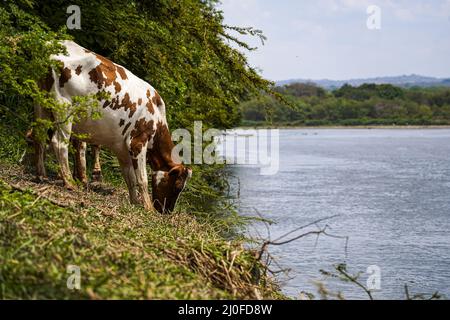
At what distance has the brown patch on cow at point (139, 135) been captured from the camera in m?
11.1

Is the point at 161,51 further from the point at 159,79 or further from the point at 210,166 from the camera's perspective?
the point at 210,166

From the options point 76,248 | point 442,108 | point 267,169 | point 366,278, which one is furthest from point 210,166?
point 442,108

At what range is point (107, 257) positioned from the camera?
5.82 metres

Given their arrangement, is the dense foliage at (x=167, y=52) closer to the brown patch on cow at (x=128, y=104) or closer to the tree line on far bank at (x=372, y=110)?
the brown patch on cow at (x=128, y=104)

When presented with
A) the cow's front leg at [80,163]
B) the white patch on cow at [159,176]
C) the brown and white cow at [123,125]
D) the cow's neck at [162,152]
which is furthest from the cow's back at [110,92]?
the cow's front leg at [80,163]

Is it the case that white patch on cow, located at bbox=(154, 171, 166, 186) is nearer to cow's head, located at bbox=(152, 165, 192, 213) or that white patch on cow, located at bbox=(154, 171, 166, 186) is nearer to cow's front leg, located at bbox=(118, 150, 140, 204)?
cow's head, located at bbox=(152, 165, 192, 213)

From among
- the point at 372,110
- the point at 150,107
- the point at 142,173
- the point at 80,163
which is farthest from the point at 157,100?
the point at 372,110

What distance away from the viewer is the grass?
5164 millimetres

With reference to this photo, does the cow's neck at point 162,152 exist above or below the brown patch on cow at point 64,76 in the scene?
below

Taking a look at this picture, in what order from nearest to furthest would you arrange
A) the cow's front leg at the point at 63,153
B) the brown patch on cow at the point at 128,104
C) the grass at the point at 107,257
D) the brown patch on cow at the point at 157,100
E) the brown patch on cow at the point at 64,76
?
the grass at the point at 107,257 → the brown patch on cow at the point at 64,76 → the cow's front leg at the point at 63,153 → the brown patch on cow at the point at 128,104 → the brown patch on cow at the point at 157,100

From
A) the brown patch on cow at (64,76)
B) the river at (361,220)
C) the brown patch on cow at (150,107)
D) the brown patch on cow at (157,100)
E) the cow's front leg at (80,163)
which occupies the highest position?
the brown patch on cow at (64,76)

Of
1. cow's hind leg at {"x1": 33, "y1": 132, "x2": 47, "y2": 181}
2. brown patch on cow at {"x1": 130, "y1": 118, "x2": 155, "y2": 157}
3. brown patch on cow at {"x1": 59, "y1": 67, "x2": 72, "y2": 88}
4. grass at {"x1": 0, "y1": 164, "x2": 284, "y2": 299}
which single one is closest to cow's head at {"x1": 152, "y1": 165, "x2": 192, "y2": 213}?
brown patch on cow at {"x1": 130, "y1": 118, "x2": 155, "y2": 157}

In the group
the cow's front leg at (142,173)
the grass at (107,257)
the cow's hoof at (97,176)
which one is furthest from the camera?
the cow's hoof at (97,176)

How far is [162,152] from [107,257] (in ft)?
19.0
